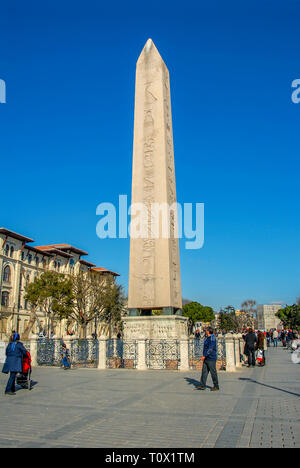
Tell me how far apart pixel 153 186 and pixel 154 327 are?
5565 mm

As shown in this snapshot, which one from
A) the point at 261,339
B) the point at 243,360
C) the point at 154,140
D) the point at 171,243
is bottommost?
the point at 243,360

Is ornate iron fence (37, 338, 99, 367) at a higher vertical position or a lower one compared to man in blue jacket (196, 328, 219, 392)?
lower

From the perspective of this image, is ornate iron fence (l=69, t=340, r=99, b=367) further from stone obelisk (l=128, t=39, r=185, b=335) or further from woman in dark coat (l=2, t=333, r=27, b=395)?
woman in dark coat (l=2, t=333, r=27, b=395)

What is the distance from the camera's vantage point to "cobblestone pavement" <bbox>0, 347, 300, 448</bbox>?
15.8 feet

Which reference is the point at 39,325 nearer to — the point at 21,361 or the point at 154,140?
the point at 154,140

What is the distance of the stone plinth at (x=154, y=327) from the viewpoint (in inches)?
608

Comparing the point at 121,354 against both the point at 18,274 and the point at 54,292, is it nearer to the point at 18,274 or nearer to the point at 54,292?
the point at 54,292

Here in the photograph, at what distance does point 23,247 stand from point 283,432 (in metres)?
48.6

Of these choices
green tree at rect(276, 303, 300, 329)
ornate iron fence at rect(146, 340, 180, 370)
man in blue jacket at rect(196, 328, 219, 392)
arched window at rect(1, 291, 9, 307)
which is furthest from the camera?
green tree at rect(276, 303, 300, 329)

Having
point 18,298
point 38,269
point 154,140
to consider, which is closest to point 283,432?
point 154,140

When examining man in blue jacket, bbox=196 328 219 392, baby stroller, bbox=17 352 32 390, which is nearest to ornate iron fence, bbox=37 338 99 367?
baby stroller, bbox=17 352 32 390

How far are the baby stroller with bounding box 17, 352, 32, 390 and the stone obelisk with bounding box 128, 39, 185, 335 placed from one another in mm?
6065

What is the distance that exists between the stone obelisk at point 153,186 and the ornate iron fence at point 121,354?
130 centimetres

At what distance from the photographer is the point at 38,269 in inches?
2119
